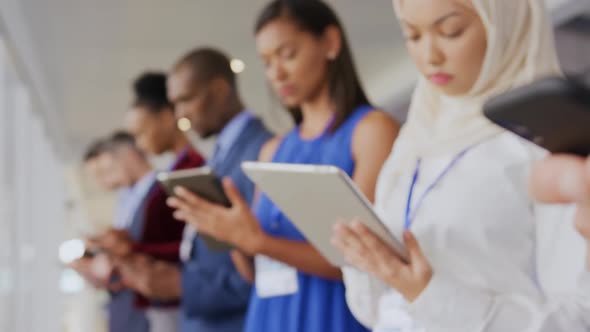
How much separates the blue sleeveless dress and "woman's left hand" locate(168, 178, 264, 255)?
84mm

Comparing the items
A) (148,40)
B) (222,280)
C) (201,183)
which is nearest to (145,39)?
(148,40)

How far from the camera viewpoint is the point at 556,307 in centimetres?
97

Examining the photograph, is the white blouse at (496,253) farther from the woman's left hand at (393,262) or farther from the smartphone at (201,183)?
the smartphone at (201,183)

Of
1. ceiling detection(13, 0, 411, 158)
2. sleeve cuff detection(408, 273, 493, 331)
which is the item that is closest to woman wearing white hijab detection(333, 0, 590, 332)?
sleeve cuff detection(408, 273, 493, 331)

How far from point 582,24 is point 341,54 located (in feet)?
6.45

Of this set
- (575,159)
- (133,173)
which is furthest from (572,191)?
(133,173)

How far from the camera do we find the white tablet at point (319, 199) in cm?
107

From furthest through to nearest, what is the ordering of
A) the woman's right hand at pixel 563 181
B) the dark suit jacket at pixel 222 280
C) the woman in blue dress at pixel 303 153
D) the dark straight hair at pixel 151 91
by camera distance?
1. the dark straight hair at pixel 151 91
2. the dark suit jacket at pixel 222 280
3. the woman in blue dress at pixel 303 153
4. the woman's right hand at pixel 563 181

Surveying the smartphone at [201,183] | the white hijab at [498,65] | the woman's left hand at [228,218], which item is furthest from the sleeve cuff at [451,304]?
the smartphone at [201,183]

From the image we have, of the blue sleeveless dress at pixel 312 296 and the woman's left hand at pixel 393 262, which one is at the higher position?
the woman's left hand at pixel 393 262

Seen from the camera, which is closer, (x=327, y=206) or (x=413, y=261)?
(x=413, y=261)

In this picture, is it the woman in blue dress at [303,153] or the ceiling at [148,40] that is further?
the ceiling at [148,40]

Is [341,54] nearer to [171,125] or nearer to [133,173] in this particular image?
[171,125]

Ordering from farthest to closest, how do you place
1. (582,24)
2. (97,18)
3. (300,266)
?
(97,18), (582,24), (300,266)
